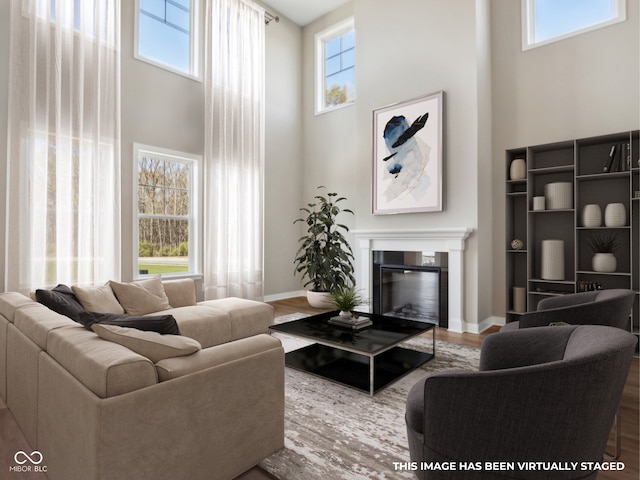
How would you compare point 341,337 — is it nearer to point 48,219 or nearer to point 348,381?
point 348,381

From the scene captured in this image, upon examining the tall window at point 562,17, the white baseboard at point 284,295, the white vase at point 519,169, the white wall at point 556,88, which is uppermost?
the tall window at point 562,17

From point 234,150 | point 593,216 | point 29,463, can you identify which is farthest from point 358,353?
point 234,150

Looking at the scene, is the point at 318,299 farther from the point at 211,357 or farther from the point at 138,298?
the point at 211,357

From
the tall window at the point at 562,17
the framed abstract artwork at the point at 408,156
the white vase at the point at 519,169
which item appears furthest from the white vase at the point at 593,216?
the tall window at the point at 562,17

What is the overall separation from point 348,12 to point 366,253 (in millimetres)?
3952

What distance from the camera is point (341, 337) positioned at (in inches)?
111

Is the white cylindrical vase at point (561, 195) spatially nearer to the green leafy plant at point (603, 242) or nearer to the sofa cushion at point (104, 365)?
the green leafy plant at point (603, 242)

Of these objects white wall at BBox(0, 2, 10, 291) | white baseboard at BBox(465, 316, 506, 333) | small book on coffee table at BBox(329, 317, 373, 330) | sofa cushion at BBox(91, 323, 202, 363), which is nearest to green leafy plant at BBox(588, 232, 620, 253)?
white baseboard at BBox(465, 316, 506, 333)

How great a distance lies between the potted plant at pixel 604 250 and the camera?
3.62 metres

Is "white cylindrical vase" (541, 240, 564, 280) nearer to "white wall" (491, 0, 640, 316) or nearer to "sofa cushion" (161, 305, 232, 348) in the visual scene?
"white wall" (491, 0, 640, 316)

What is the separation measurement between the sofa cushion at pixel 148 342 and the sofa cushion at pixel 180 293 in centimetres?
238

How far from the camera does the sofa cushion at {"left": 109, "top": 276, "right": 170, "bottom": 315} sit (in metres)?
3.41

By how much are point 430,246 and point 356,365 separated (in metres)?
2.16

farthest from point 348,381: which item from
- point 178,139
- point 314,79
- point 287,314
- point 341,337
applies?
point 314,79
